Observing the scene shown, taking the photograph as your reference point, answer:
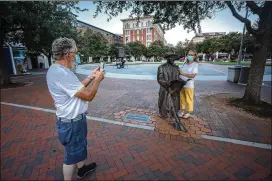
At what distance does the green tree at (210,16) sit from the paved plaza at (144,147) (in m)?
1.64

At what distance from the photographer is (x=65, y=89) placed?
160 cm

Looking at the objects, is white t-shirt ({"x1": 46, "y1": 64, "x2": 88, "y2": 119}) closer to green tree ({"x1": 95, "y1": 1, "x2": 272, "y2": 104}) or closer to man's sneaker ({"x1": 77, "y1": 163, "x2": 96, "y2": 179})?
man's sneaker ({"x1": 77, "y1": 163, "x2": 96, "y2": 179})

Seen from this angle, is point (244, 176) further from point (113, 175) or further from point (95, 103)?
point (95, 103)

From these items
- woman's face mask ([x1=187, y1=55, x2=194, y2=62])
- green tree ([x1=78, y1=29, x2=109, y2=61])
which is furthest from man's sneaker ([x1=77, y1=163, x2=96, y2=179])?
green tree ([x1=78, y1=29, x2=109, y2=61])

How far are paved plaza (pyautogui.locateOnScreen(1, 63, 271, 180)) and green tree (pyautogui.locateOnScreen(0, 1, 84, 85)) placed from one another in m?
5.43

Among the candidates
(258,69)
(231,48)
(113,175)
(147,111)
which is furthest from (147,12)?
(231,48)

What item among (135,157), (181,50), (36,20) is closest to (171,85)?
(135,157)

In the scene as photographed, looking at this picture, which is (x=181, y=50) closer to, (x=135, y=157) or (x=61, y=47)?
(x=135, y=157)

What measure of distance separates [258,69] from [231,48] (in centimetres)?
5461

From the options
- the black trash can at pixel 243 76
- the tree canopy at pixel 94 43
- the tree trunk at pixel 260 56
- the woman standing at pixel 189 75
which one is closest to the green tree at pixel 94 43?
the tree canopy at pixel 94 43

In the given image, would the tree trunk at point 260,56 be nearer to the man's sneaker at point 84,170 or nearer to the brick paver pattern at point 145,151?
the brick paver pattern at point 145,151

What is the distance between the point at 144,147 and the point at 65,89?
2087 mm

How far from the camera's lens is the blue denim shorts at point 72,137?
1818 millimetres

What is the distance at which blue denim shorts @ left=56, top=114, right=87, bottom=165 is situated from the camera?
1818 millimetres
